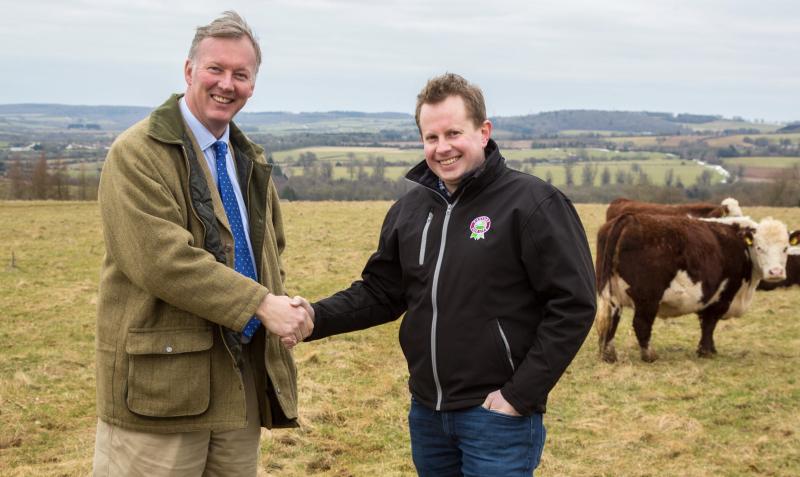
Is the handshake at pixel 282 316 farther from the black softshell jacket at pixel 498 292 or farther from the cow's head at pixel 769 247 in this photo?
the cow's head at pixel 769 247

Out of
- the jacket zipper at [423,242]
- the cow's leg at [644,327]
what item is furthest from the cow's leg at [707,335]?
the jacket zipper at [423,242]

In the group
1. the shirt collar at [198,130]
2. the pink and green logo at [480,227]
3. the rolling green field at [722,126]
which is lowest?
the pink and green logo at [480,227]

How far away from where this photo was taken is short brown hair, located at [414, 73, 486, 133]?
3.24 metres

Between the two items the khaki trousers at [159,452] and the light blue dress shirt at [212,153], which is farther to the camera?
the light blue dress shirt at [212,153]

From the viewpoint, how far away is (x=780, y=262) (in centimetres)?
1009

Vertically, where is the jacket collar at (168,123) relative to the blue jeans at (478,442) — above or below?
above

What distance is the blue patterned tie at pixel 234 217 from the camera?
342 centimetres

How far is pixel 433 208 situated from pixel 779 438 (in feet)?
16.8

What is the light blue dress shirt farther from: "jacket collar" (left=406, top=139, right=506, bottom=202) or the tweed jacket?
"jacket collar" (left=406, top=139, right=506, bottom=202)

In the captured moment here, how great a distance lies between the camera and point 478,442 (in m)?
3.22

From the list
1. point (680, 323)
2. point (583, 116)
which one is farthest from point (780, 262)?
point (583, 116)

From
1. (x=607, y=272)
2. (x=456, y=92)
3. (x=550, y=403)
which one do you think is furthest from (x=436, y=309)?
(x=607, y=272)

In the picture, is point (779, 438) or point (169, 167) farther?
point (779, 438)

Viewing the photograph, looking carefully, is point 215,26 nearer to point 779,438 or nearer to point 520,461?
point 520,461
